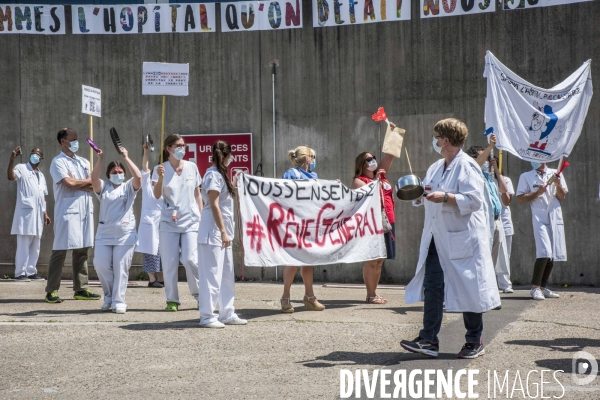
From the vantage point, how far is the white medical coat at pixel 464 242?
625 centimetres

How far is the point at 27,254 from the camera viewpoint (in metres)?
13.4

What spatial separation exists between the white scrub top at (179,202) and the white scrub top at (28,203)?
15.8ft

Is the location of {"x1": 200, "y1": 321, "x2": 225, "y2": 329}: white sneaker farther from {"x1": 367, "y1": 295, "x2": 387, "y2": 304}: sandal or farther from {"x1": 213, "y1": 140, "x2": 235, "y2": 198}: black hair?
{"x1": 367, "y1": 295, "x2": 387, "y2": 304}: sandal

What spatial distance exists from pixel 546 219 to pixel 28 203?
8.04 metres

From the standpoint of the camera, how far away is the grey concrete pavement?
5594mm

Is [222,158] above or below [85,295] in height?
above

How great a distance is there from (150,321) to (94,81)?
21.8 ft

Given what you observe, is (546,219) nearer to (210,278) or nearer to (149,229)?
(210,278)

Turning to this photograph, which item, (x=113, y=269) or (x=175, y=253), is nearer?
(x=175, y=253)

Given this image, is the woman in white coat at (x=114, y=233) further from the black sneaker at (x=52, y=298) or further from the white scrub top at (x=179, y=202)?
the black sneaker at (x=52, y=298)

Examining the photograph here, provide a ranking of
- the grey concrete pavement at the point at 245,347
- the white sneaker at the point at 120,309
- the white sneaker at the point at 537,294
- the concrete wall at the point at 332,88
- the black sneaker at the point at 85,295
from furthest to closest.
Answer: the concrete wall at the point at 332,88
the white sneaker at the point at 537,294
the black sneaker at the point at 85,295
the white sneaker at the point at 120,309
the grey concrete pavement at the point at 245,347

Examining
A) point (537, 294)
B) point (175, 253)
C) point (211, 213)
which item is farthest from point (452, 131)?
point (537, 294)

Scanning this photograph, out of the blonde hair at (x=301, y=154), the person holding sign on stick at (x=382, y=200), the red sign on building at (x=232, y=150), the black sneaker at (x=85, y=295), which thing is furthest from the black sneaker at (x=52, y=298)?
the red sign on building at (x=232, y=150)

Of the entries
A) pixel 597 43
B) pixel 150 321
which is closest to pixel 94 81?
pixel 150 321
